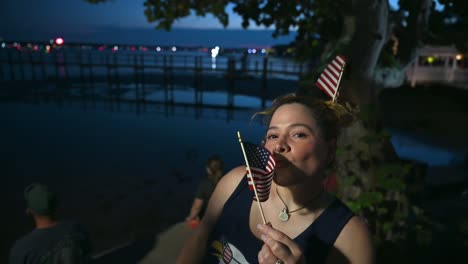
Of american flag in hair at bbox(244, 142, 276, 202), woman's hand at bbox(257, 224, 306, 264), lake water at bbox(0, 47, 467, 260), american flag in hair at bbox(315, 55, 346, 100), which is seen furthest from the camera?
lake water at bbox(0, 47, 467, 260)

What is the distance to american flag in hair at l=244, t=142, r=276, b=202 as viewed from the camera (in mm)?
1422

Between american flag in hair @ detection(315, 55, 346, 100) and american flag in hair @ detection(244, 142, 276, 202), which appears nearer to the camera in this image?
american flag in hair @ detection(244, 142, 276, 202)

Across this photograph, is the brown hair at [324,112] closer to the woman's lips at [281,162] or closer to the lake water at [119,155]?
the woman's lips at [281,162]

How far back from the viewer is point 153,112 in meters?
20.7

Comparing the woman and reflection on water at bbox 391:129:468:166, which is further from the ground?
the woman

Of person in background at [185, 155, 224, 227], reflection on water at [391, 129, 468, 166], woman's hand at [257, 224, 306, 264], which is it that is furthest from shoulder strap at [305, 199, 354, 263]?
reflection on water at [391, 129, 468, 166]

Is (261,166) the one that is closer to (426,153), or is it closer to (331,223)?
(331,223)

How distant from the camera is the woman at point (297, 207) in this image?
1499 mm

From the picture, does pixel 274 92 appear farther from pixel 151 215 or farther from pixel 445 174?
pixel 151 215

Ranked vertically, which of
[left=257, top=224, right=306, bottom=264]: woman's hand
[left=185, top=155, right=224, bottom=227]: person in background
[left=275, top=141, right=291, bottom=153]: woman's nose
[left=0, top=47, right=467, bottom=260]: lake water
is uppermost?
[left=275, top=141, right=291, bottom=153]: woman's nose

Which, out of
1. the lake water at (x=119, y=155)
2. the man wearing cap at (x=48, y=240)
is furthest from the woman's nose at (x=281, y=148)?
the lake water at (x=119, y=155)

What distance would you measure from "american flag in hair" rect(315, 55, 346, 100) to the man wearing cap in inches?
91.8

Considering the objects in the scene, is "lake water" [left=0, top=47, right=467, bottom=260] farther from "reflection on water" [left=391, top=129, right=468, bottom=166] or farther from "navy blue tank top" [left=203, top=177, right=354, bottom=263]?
"navy blue tank top" [left=203, top=177, right=354, bottom=263]

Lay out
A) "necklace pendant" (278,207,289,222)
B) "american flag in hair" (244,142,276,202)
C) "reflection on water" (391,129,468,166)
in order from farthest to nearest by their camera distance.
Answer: "reflection on water" (391,129,468,166) → "necklace pendant" (278,207,289,222) → "american flag in hair" (244,142,276,202)
